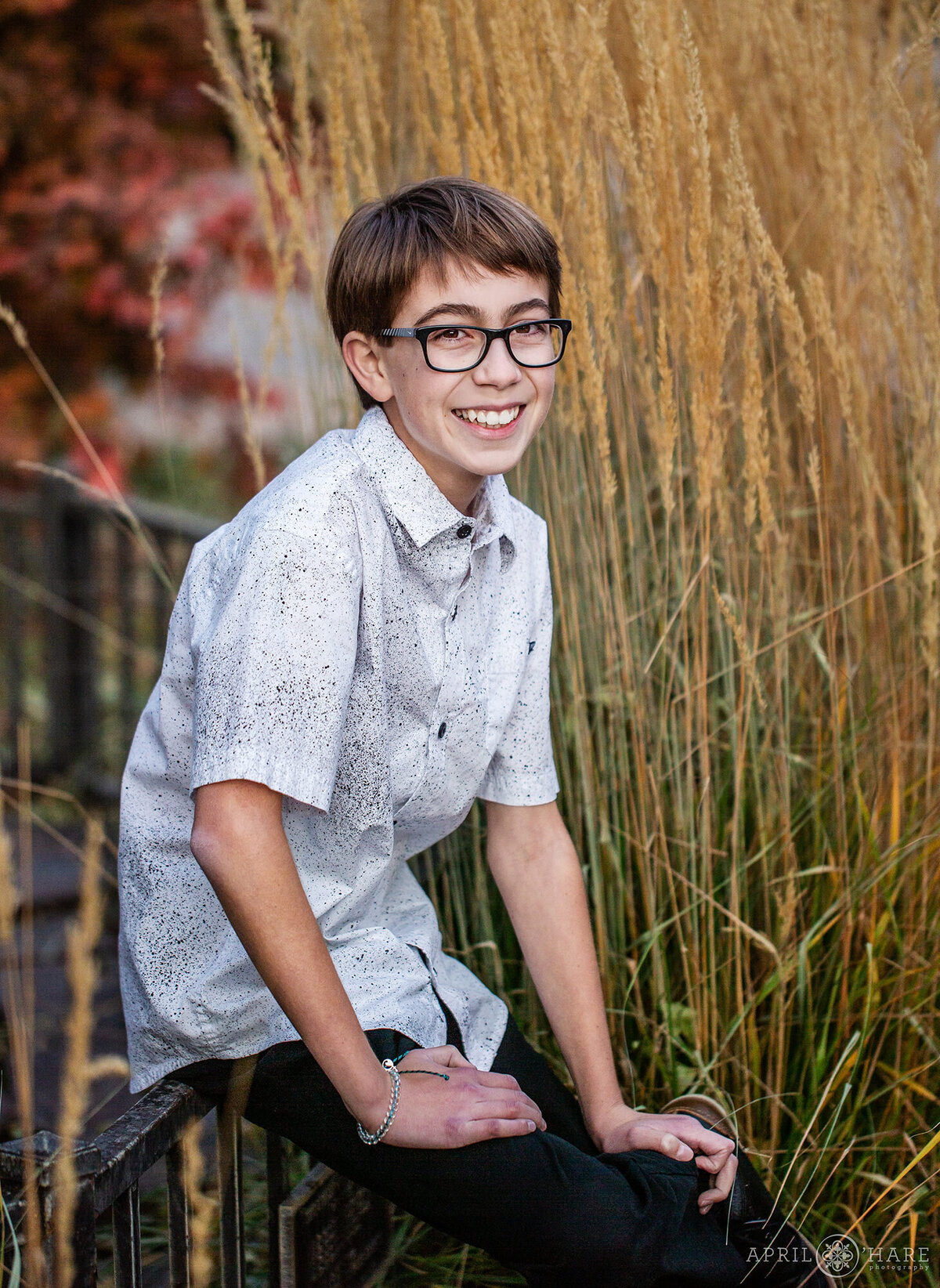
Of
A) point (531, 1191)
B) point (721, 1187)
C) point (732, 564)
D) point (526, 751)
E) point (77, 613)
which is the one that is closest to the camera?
point (531, 1191)

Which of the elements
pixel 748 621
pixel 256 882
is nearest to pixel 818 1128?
pixel 748 621

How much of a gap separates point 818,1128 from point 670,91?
1.37 m

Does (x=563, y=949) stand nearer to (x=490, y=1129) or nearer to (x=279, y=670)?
(x=490, y=1129)

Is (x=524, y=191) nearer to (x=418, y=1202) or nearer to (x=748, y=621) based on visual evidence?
(x=748, y=621)

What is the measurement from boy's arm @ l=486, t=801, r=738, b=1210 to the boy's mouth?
0.50m

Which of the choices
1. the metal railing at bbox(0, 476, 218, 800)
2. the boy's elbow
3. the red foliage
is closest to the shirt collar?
the boy's elbow

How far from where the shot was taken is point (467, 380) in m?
1.28

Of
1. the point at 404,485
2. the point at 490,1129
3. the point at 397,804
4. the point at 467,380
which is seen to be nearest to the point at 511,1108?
the point at 490,1129

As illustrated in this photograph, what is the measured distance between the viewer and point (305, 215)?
2027 millimetres

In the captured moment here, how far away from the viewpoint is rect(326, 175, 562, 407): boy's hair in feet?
4.22

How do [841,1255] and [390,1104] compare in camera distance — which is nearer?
[390,1104]

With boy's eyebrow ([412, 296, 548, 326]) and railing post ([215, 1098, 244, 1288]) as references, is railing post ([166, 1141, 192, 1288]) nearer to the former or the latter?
railing post ([215, 1098, 244, 1288])

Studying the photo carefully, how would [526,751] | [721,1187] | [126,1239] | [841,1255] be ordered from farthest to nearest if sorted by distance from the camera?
[526,751] → [841,1255] → [721,1187] → [126,1239]

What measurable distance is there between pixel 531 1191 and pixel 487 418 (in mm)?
801
